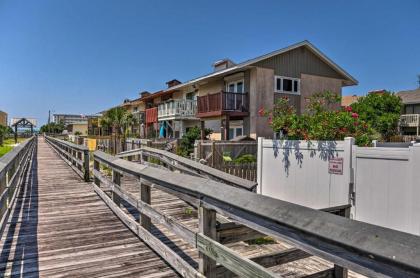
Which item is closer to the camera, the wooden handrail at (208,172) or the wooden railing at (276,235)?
the wooden railing at (276,235)

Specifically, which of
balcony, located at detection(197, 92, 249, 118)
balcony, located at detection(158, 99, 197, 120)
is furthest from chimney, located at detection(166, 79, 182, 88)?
balcony, located at detection(197, 92, 249, 118)

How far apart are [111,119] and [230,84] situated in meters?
19.3

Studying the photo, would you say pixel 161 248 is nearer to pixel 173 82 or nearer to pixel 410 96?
pixel 173 82

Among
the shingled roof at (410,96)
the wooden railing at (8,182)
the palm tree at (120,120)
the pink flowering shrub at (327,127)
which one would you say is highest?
the shingled roof at (410,96)

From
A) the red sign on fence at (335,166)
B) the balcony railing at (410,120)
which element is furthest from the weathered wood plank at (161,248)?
the balcony railing at (410,120)

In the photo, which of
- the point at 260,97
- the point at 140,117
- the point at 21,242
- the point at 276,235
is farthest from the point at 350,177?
the point at 140,117

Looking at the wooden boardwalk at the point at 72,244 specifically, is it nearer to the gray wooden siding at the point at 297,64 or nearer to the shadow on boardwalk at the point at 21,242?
the shadow on boardwalk at the point at 21,242

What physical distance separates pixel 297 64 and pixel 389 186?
16.4 meters

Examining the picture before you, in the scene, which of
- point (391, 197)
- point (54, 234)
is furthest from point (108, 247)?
point (391, 197)

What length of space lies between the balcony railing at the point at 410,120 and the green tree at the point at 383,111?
2.46m

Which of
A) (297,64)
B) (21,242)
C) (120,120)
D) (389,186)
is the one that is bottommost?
(21,242)

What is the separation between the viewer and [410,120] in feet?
111

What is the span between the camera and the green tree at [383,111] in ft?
101

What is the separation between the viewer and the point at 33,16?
2070 centimetres
